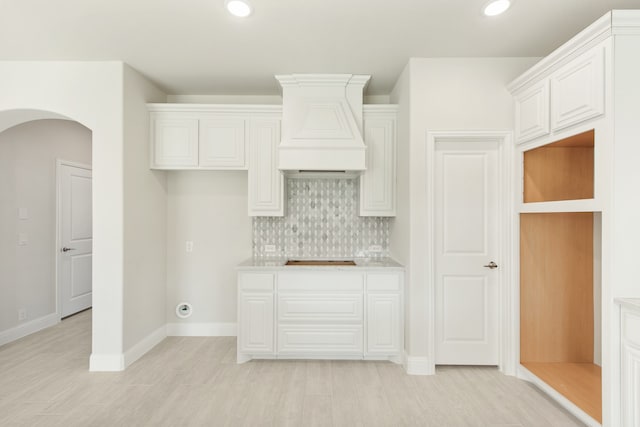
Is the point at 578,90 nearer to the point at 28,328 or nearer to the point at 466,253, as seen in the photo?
the point at 466,253

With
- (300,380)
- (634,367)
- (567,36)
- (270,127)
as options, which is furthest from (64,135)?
(634,367)

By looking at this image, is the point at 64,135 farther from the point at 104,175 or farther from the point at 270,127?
the point at 270,127

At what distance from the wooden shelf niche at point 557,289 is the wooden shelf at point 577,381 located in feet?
0.11

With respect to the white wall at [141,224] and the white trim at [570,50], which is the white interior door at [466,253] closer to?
the white trim at [570,50]

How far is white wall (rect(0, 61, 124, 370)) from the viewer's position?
10.3 ft

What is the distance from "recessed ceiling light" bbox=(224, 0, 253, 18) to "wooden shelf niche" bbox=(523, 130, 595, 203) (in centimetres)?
247

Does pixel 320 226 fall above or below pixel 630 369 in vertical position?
above

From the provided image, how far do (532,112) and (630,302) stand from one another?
1.51 m

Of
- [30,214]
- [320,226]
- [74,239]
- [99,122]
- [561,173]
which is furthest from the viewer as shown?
[74,239]

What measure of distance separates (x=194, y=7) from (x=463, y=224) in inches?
105

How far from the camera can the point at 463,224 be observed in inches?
123

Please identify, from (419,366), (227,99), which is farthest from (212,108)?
(419,366)

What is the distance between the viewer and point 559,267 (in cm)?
295

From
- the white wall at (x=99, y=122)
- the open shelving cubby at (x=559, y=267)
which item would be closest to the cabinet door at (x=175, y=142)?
the white wall at (x=99, y=122)
